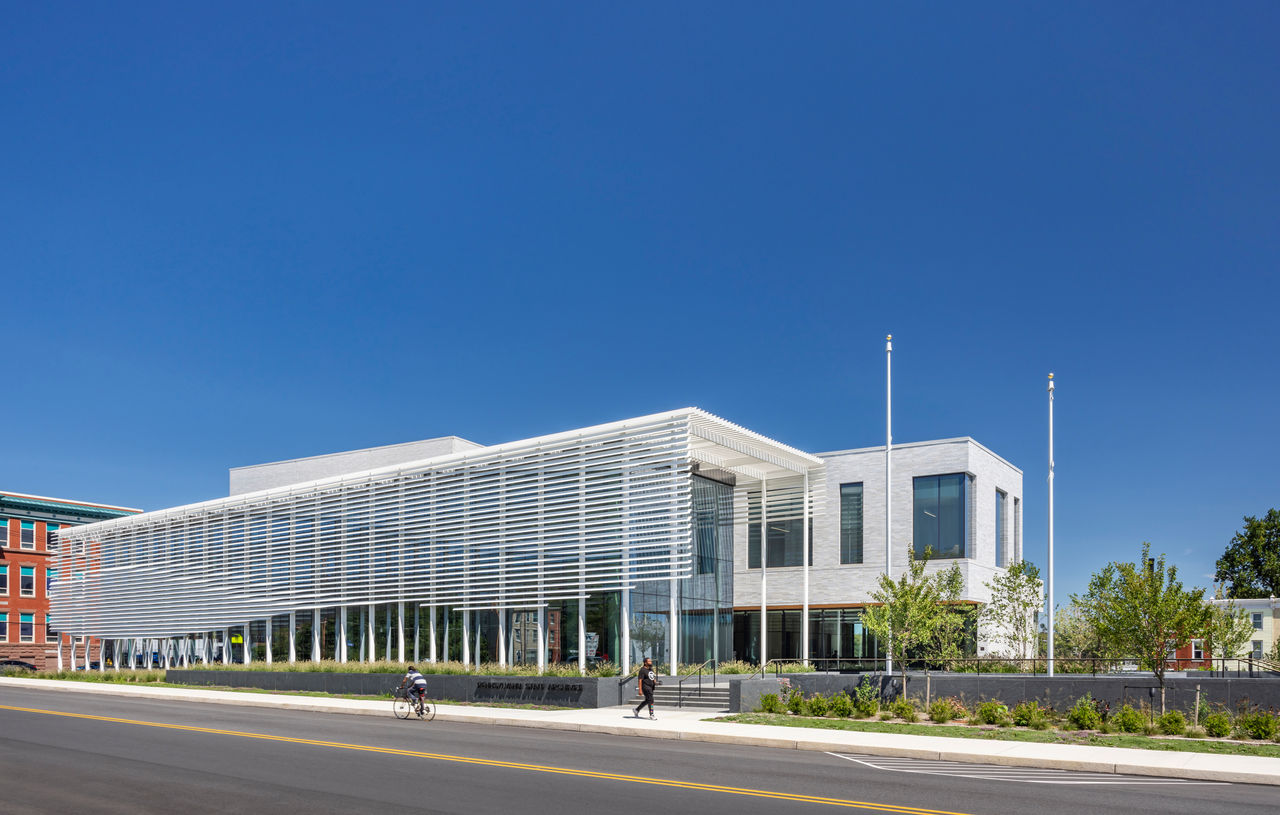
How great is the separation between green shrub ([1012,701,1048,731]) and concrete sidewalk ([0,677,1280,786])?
11.3 ft

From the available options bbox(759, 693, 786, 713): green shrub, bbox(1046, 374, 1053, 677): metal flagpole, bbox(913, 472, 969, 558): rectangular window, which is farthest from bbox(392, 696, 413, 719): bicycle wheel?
bbox(913, 472, 969, 558): rectangular window

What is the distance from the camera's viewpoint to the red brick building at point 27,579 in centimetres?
7794

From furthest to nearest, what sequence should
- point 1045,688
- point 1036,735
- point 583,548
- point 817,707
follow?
point 583,548
point 1045,688
point 817,707
point 1036,735

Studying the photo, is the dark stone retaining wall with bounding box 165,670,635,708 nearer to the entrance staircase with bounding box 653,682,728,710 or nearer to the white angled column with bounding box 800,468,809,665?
the entrance staircase with bounding box 653,682,728,710

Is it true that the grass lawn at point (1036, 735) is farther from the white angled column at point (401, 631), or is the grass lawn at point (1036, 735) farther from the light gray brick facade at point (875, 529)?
the white angled column at point (401, 631)

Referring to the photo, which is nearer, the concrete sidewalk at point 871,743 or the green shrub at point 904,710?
the concrete sidewalk at point 871,743

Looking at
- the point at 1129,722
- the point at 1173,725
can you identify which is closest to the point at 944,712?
the point at 1129,722

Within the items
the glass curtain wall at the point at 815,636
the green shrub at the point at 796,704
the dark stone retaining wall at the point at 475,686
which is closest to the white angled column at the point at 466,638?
the dark stone retaining wall at the point at 475,686

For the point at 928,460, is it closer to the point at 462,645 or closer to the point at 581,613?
the point at 581,613

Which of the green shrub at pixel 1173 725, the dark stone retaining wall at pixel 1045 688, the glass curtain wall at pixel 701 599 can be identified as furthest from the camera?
the glass curtain wall at pixel 701 599

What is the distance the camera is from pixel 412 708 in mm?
28547

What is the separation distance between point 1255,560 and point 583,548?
6798 centimetres

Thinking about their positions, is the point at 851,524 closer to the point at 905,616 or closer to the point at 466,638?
the point at 905,616

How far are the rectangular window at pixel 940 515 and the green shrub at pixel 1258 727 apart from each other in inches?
745
